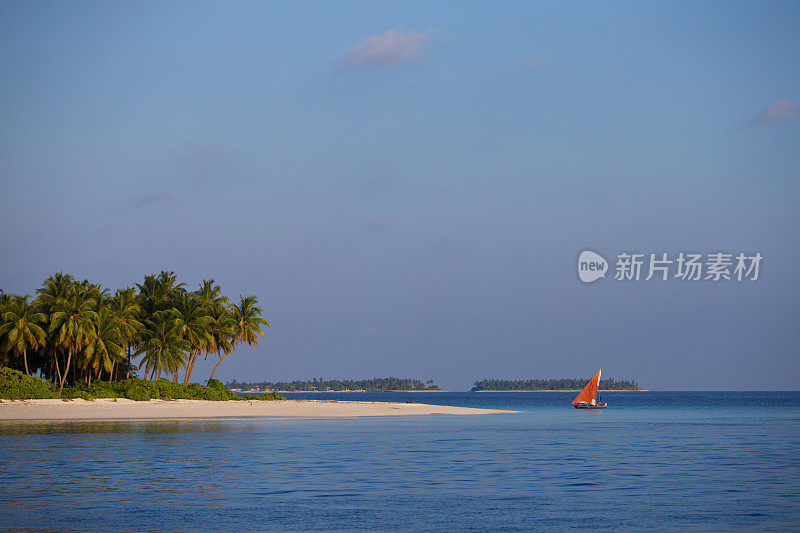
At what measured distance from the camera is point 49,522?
731 inches

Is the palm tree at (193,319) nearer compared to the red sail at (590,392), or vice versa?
the palm tree at (193,319)

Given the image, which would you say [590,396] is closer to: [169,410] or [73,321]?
[169,410]

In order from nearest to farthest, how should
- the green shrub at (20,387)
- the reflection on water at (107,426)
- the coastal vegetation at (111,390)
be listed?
the reflection on water at (107,426) → the green shrub at (20,387) → the coastal vegetation at (111,390)

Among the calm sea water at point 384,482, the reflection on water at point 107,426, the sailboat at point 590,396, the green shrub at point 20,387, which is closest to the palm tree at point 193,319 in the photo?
the green shrub at point 20,387

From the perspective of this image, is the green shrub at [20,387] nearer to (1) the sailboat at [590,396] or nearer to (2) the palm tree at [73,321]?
(2) the palm tree at [73,321]

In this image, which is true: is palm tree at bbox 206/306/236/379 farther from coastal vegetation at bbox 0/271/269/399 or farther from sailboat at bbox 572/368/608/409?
sailboat at bbox 572/368/608/409

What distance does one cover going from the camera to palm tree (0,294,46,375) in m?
67.3

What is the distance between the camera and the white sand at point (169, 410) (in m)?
60.8

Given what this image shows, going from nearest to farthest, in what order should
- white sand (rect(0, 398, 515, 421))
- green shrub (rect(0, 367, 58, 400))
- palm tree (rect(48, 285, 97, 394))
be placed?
1. white sand (rect(0, 398, 515, 421))
2. green shrub (rect(0, 367, 58, 400))
3. palm tree (rect(48, 285, 97, 394))

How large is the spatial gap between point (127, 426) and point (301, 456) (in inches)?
873

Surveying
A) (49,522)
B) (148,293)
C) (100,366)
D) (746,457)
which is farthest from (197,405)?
(49,522)

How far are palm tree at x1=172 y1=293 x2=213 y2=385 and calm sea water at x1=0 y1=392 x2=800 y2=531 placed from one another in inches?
1329

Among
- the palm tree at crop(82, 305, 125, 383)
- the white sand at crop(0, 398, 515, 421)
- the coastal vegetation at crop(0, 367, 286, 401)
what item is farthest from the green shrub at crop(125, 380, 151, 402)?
the palm tree at crop(82, 305, 125, 383)

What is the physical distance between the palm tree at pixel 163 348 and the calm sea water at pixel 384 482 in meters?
31.7
